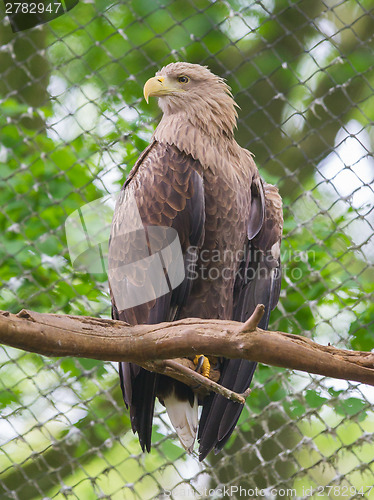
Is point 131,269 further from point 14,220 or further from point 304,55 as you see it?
point 304,55

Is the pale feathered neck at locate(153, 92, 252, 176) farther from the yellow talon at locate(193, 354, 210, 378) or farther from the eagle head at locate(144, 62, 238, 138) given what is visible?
the yellow talon at locate(193, 354, 210, 378)

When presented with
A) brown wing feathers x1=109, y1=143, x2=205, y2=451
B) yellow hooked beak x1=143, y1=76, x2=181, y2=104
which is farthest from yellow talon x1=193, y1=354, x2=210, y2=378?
yellow hooked beak x1=143, y1=76, x2=181, y2=104

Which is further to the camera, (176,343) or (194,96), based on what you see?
(194,96)

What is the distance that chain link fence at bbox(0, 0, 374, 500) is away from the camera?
3359mm

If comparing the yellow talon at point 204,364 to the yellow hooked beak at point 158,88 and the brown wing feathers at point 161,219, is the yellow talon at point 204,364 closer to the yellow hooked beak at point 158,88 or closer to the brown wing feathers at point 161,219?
→ the brown wing feathers at point 161,219

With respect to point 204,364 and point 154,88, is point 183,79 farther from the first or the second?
point 204,364

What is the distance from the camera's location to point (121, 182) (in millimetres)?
3355

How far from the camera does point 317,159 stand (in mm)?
3441

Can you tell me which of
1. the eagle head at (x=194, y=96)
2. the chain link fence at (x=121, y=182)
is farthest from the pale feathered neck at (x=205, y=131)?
the chain link fence at (x=121, y=182)

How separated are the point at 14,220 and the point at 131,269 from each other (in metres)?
1.25

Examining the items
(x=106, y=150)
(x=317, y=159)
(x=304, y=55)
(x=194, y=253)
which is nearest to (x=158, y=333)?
(x=194, y=253)

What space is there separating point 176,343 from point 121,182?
5.82ft

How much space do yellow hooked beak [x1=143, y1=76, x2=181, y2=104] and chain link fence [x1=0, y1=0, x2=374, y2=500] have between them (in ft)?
2.11

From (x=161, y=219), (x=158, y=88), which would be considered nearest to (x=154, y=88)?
(x=158, y=88)
